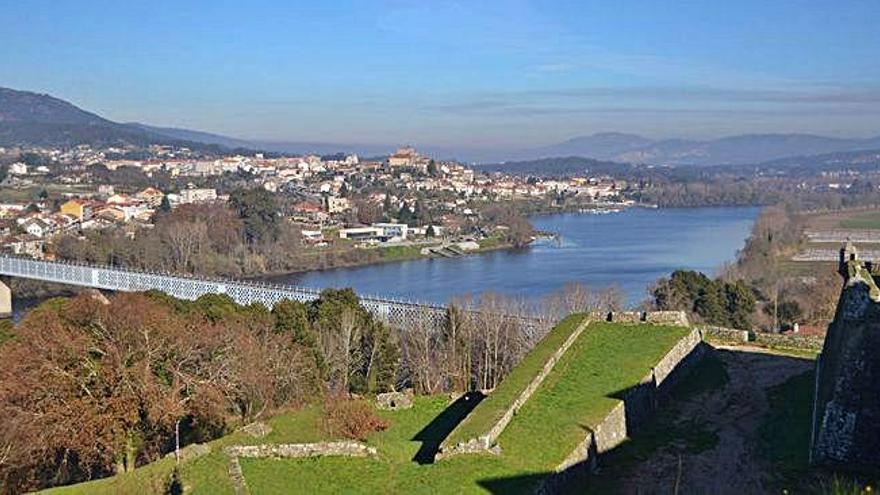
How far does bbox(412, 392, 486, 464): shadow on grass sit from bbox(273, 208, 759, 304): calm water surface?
2458 centimetres

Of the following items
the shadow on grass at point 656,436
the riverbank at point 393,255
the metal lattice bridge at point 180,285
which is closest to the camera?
the shadow on grass at point 656,436

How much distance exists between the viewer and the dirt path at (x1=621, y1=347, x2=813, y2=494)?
11133 mm

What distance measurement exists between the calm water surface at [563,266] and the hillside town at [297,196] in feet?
20.9

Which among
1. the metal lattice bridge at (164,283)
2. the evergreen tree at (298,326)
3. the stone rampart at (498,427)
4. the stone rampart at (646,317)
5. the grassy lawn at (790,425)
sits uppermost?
the stone rampart at (646,317)

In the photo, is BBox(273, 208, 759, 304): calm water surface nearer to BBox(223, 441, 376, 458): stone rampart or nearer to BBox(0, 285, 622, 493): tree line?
BBox(0, 285, 622, 493): tree line

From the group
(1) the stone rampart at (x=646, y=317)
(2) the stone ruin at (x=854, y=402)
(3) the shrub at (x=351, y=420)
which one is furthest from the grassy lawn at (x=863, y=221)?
(3) the shrub at (x=351, y=420)

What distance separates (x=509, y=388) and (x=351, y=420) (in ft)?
8.29

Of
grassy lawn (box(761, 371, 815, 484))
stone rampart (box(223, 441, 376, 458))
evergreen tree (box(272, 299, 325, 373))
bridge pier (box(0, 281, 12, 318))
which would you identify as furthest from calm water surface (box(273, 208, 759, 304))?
stone rampart (box(223, 441, 376, 458))

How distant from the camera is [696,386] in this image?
51.8 feet

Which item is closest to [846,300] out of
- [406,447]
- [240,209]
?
[406,447]

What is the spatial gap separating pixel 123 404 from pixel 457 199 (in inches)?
3629

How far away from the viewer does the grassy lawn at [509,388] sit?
11352 millimetres

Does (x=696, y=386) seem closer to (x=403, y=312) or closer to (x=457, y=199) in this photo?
(x=403, y=312)

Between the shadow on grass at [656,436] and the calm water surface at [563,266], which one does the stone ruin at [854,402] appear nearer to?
the shadow on grass at [656,436]
